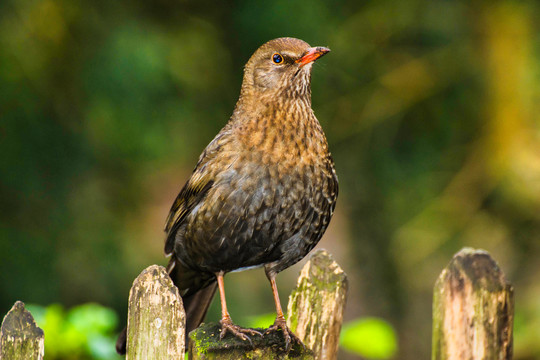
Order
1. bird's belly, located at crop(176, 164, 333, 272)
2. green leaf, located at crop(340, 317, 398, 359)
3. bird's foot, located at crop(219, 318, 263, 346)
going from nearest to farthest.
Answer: bird's foot, located at crop(219, 318, 263, 346), bird's belly, located at crop(176, 164, 333, 272), green leaf, located at crop(340, 317, 398, 359)

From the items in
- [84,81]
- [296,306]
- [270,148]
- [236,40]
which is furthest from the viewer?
[236,40]

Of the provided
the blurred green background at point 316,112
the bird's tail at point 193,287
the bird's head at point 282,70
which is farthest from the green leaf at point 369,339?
the blurred green background at point 316,112

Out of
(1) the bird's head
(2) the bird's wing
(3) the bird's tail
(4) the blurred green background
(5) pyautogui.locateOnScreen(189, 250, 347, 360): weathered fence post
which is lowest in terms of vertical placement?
(5) pyautogui.locateOnScreen(189, 250, 347, 360): weathered fence post

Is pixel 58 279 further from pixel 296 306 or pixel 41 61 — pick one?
pixel 296 306

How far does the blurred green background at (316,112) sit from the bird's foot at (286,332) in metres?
1.91

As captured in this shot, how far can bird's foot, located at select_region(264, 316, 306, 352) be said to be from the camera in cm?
277

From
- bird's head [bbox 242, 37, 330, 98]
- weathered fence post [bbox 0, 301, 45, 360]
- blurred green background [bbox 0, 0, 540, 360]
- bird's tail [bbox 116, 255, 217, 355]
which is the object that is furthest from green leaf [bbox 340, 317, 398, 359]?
weathered fence post [bbox 0, 301, 45, 360]

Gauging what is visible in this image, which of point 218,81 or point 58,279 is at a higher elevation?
point 218,81

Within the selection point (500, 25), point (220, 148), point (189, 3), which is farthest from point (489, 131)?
point (220, 148)

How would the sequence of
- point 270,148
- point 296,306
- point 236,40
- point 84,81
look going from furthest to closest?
point 236,40 < point 84,81 < point 270,148 < point 296,306

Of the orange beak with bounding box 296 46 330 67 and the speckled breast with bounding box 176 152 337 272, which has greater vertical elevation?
the orange beak with bounding box 296 46 330 67

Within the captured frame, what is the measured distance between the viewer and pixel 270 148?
329cm

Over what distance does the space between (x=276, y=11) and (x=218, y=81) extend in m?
0.65

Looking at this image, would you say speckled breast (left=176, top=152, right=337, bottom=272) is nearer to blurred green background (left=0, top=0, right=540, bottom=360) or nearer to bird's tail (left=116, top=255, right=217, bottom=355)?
bird's tail (left=116, top=255, right=217, bottom=355)
